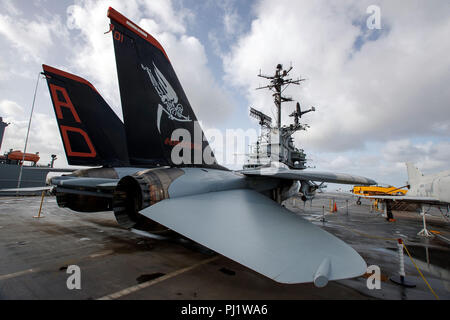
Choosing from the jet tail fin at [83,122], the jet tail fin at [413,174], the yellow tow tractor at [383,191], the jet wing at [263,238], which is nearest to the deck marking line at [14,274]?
the jet wing at [263,238]

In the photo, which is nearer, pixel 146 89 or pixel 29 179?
pixel 146 89

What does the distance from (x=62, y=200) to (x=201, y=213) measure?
6.64 metres

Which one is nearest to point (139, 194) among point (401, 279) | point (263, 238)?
point (263, 238)

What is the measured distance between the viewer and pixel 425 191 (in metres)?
12.1

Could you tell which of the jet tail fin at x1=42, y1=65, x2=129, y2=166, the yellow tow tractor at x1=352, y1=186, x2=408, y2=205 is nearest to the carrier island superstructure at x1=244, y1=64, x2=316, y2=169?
the yellow tow tractor at x1=352, y1=186, x2=408, y2=205

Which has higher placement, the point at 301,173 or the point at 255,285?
the point at 301,173

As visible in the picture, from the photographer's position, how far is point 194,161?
4672 millimetres

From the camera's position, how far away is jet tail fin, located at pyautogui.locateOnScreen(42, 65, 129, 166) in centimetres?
668

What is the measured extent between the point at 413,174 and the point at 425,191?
12.3 ft

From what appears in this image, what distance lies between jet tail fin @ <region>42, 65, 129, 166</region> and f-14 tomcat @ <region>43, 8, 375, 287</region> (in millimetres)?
32

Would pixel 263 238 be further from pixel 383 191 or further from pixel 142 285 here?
pixel 383 191
